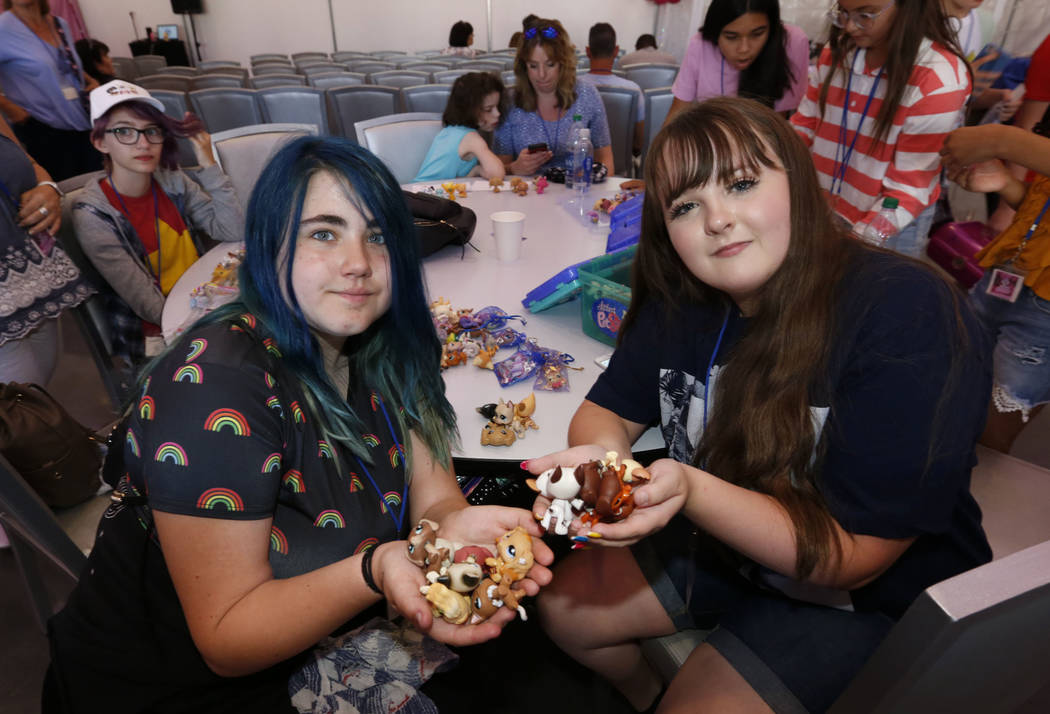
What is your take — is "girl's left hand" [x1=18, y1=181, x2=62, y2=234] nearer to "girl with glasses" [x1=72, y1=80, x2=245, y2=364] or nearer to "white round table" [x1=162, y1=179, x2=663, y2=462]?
"girl with glasses" [x1=72, y1=80, x2=245, y2=364]

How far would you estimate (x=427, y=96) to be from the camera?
476 cm

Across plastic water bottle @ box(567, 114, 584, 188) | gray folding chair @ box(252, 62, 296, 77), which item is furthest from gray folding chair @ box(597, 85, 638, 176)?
gray folding chair @ box(252, 62, 296, 77)

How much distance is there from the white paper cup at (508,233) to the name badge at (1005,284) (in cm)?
145

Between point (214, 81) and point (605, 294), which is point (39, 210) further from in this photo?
point (214, 81)

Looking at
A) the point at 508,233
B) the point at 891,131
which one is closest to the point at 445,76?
the point at 508,233

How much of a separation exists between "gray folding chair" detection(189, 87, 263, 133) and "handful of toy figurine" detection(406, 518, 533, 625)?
542 centimetres

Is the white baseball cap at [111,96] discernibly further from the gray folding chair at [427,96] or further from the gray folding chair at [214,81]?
the gray folding chair at [214,81]

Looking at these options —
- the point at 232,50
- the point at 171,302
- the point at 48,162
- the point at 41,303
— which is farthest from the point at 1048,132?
the point at 232,50

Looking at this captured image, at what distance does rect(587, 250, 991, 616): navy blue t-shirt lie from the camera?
0.92 meters

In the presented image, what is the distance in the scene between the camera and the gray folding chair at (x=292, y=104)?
513 centimetres

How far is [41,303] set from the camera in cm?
179

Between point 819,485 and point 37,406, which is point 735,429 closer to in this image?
point 819,485

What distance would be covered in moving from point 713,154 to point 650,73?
631 cm

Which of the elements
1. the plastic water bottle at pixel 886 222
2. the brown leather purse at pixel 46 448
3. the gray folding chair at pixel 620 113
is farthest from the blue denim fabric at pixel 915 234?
the brown leather purse at pixel 46 448
